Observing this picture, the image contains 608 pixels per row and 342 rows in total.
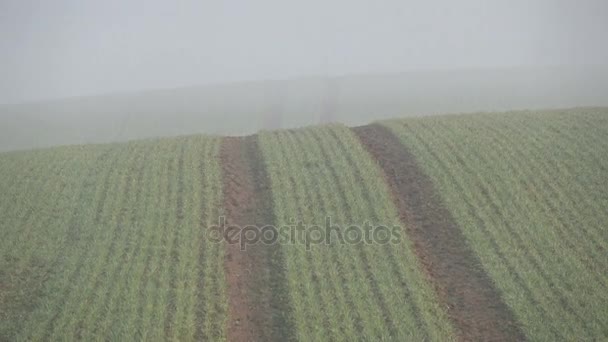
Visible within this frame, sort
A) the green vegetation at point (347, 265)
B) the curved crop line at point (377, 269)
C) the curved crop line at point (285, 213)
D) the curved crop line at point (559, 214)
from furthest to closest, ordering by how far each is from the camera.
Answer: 1. the curved crop line at point (559, 214)
2. the curved crop line at point (285, 213)
3. the curved crop line at point (377, 269)
4. the green vegetation at point (347, 265)

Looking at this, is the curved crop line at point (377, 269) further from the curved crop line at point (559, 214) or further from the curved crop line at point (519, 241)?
the curved crop line at point (559, 214)

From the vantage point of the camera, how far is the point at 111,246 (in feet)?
71.5

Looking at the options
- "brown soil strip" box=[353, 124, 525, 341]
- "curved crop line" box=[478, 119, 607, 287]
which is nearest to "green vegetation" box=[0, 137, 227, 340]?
"brown soil strip" box=[353, 124, 525, 341]

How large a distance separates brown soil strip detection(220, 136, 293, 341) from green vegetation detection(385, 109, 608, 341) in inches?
329

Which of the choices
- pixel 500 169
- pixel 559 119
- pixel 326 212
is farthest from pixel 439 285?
pixel 559 119

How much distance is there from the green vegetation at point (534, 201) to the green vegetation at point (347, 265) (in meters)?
3.18

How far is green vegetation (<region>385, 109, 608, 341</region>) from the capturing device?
57.8 ft

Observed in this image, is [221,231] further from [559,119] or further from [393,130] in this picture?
[559,119]

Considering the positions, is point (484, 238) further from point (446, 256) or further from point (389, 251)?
point (389, 251)

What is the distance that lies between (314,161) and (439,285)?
11.5m

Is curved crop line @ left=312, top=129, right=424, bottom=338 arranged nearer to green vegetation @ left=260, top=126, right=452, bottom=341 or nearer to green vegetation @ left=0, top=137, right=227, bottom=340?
green vegetation @ left=260, top=126, right=452, bottom=341

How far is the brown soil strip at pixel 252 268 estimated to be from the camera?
17312 millimetres

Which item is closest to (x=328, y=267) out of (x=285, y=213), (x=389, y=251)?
(x=389, y=251)

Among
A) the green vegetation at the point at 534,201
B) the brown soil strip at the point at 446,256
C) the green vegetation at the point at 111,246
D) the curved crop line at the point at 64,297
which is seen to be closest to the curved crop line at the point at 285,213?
the green vegetation at the point at 111,246
